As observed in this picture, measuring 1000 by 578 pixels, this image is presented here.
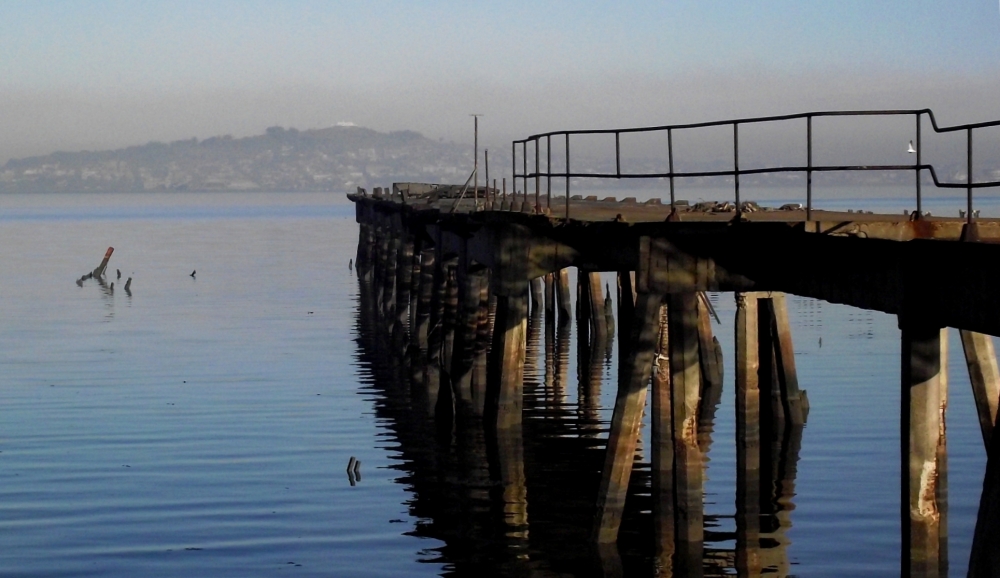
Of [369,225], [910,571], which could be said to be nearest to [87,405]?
[910,571]

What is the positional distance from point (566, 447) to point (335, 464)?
390cm

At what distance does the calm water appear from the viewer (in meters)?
16.6

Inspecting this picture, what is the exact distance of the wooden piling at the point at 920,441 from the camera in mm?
11391

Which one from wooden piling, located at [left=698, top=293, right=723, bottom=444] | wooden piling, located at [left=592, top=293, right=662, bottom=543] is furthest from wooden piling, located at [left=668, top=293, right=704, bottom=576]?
wooden piling, located at [left=698, top=293, right=723, bottom=444]

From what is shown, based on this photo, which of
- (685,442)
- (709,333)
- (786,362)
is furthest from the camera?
(709,333)

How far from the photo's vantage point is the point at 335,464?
73.0ft

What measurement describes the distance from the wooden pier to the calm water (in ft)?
1.80

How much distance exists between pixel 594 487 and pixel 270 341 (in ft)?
72.0

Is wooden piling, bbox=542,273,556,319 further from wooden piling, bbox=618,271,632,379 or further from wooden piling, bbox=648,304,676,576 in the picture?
→ wooden piling, bbox=648,304,676,576

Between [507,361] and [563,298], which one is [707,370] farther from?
[563,298]

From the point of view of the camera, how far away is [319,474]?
70.2 ft

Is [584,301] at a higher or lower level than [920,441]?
lower

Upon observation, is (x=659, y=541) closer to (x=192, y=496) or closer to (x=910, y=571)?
(x=910, y=571)

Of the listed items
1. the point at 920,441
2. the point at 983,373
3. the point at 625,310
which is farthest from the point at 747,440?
the point at 920,441
